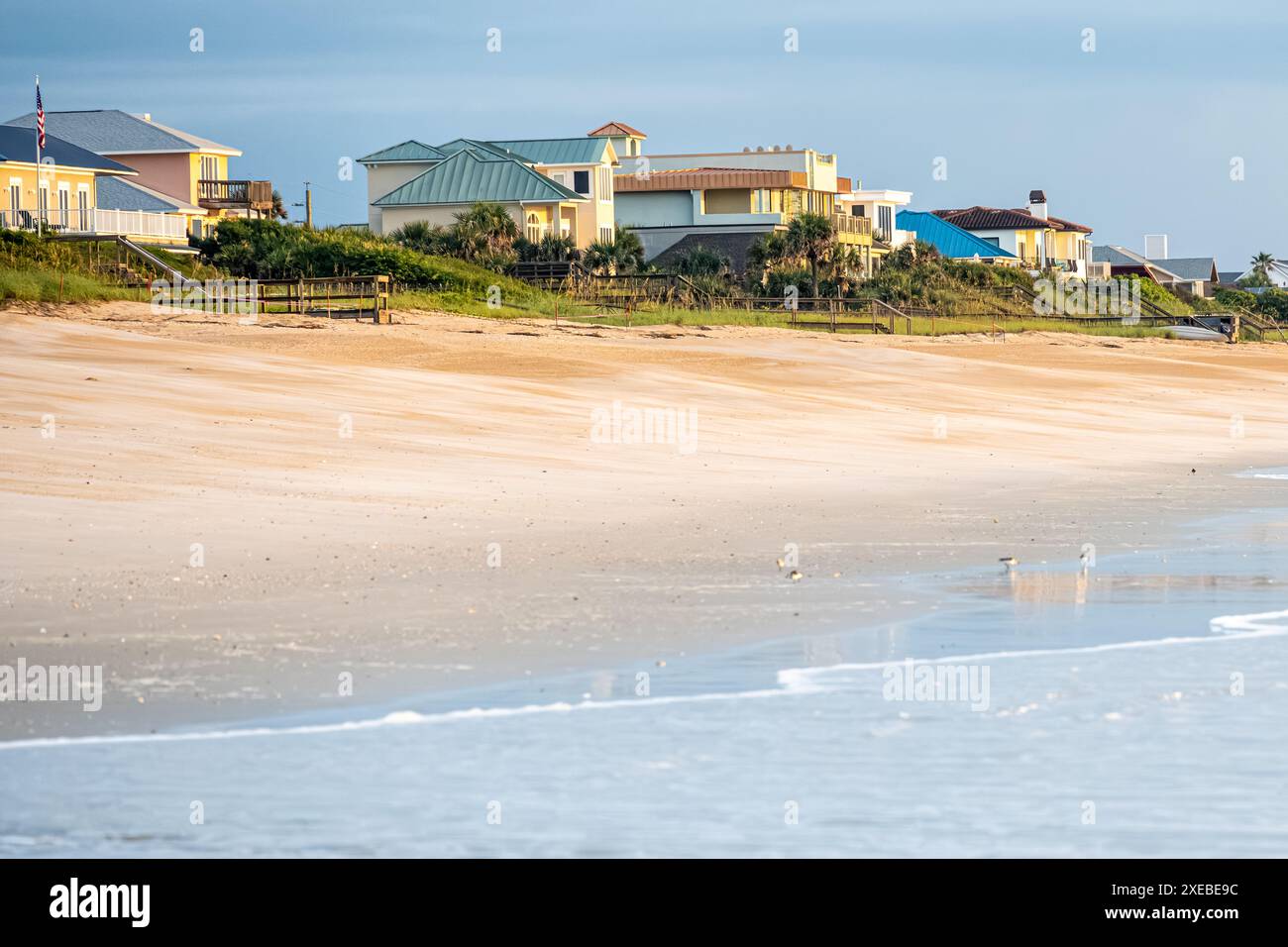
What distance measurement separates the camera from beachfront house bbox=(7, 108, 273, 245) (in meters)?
70.0

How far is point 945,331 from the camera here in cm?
4991

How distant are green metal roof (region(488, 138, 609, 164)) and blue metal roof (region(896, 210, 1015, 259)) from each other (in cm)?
3117

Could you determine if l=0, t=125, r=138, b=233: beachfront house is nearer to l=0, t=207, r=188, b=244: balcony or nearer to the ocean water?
l=0, t=207, r=188, b=244: balcony

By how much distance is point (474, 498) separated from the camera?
15781mm

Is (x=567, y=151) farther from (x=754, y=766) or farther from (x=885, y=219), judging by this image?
(x=754, y=766)

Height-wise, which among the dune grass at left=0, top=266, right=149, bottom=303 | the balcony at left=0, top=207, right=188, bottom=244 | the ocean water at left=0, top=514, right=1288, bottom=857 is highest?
the balcony at left=0, top=207, right=188, bottom=244

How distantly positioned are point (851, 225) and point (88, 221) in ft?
125

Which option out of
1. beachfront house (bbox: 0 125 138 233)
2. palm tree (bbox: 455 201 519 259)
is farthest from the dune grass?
palm tree (bbox: 455 201 519 259)
